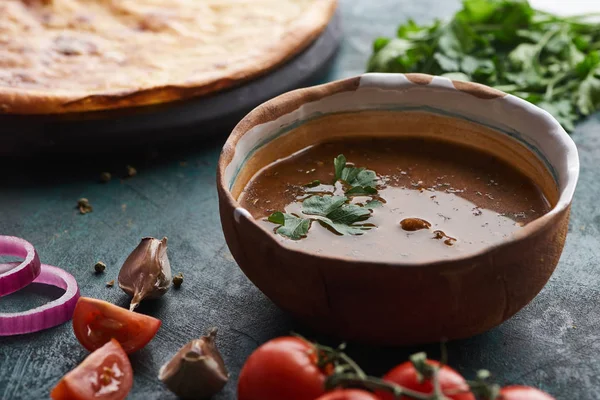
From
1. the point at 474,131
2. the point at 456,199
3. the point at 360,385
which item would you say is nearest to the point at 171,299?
the point at 360,385

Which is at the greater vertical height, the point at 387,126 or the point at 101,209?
the point at 387,126

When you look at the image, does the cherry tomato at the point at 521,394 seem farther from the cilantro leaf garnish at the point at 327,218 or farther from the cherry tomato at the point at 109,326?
the cherry tomato at the point at 109,326

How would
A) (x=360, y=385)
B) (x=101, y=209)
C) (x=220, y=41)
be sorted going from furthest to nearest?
(x=220, y=41) < (x=101, y=209) < (x=360, y=385)

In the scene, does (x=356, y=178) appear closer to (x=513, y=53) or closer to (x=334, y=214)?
(x=334, y=214)

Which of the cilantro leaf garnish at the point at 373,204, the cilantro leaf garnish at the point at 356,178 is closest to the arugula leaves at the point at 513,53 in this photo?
the cilantro leaf garnish at the point at 356,178

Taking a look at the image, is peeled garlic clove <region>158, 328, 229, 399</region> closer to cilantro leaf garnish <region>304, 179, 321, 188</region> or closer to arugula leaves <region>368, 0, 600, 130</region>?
cilantro leaf garnish <region>304, 179, 321, 188</region>

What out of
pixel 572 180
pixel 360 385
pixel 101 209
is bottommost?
pixel 101 209

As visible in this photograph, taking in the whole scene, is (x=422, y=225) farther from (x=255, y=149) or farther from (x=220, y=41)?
(x=220, y=41)
